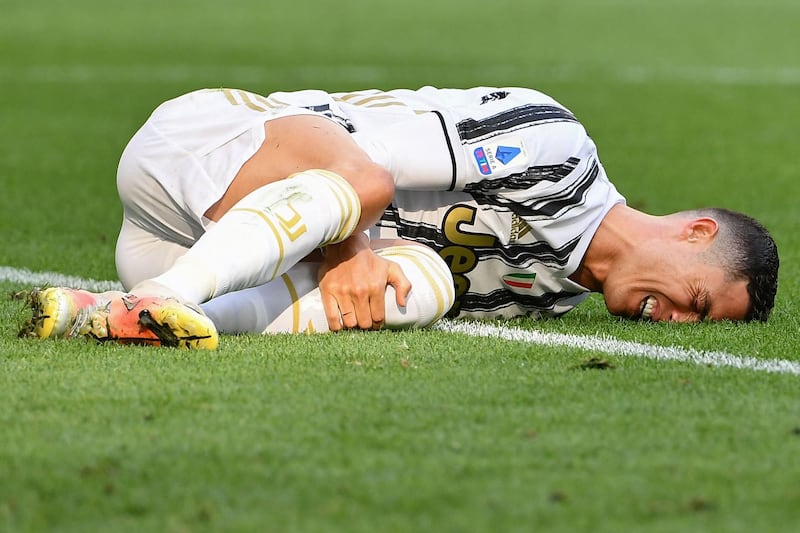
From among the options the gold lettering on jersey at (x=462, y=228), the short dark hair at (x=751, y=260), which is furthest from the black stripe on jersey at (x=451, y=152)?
the short dark hair at (x=751, y=260)

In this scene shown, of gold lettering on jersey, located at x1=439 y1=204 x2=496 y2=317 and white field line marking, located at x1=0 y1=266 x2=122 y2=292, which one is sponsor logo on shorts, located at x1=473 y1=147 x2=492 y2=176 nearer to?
gold lettering on jersey, located at x1=439 y1=204 x2=496 y2=317

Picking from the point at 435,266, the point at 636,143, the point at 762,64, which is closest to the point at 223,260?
Result: the point at 435,266

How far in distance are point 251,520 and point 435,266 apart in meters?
1.72

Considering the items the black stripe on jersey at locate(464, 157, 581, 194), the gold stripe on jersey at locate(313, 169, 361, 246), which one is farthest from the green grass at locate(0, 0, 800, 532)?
the black stripe on jersey at locate(464, 157, 581, 194)

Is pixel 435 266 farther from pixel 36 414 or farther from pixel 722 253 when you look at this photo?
pixel 36 414

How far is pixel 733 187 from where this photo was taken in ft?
23.6

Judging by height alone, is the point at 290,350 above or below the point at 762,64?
above

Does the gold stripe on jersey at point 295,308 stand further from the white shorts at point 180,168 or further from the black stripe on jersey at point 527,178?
the black stripe on jersey at point 527,178

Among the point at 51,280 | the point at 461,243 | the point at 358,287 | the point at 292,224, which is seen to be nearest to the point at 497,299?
the point at 461,243

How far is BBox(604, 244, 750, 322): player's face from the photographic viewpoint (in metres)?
3.95

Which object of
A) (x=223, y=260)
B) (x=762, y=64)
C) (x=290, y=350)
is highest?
(x=223, y=260)

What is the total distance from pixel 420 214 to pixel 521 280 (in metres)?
0.35

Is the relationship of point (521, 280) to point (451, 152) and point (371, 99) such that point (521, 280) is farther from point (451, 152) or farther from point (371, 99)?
point (371, 99)

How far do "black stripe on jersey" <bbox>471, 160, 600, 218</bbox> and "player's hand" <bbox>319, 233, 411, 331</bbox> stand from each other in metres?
0.39
